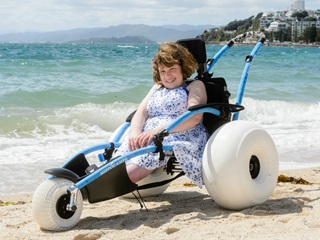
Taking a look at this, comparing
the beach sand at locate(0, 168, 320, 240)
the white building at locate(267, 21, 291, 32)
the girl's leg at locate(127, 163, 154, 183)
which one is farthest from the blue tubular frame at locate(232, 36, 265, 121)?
the white building at locate(267, 21, 291, 32)

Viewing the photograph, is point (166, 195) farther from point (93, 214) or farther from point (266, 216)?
point (266, 216)

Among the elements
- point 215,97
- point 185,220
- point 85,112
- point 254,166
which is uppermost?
point 215,97

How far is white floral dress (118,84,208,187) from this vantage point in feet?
A: 15.0

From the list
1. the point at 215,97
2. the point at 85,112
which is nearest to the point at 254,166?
the point at 215,97

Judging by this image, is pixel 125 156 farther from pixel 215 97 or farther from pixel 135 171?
pixel 215 97

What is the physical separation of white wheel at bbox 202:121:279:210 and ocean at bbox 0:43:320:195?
273 cm

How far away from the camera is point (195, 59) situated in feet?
17.1

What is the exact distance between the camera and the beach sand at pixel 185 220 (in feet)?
13.2

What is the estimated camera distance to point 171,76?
4914 millimetres

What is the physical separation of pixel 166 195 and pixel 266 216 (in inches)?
57.1

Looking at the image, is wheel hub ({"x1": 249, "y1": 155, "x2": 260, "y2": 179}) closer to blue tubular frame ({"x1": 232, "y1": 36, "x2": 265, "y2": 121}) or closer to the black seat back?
the black seat back

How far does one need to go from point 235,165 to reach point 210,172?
200 mm

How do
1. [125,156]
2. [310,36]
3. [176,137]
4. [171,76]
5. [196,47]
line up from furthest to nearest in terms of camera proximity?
1. [310,36]
2. [196,47]
3. [171,76]
4. [176,137]
5. [125,156]

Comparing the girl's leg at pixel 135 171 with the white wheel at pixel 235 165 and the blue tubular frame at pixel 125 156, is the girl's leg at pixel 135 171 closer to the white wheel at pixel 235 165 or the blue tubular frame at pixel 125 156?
the blue tubular frame at pixel 125 156
